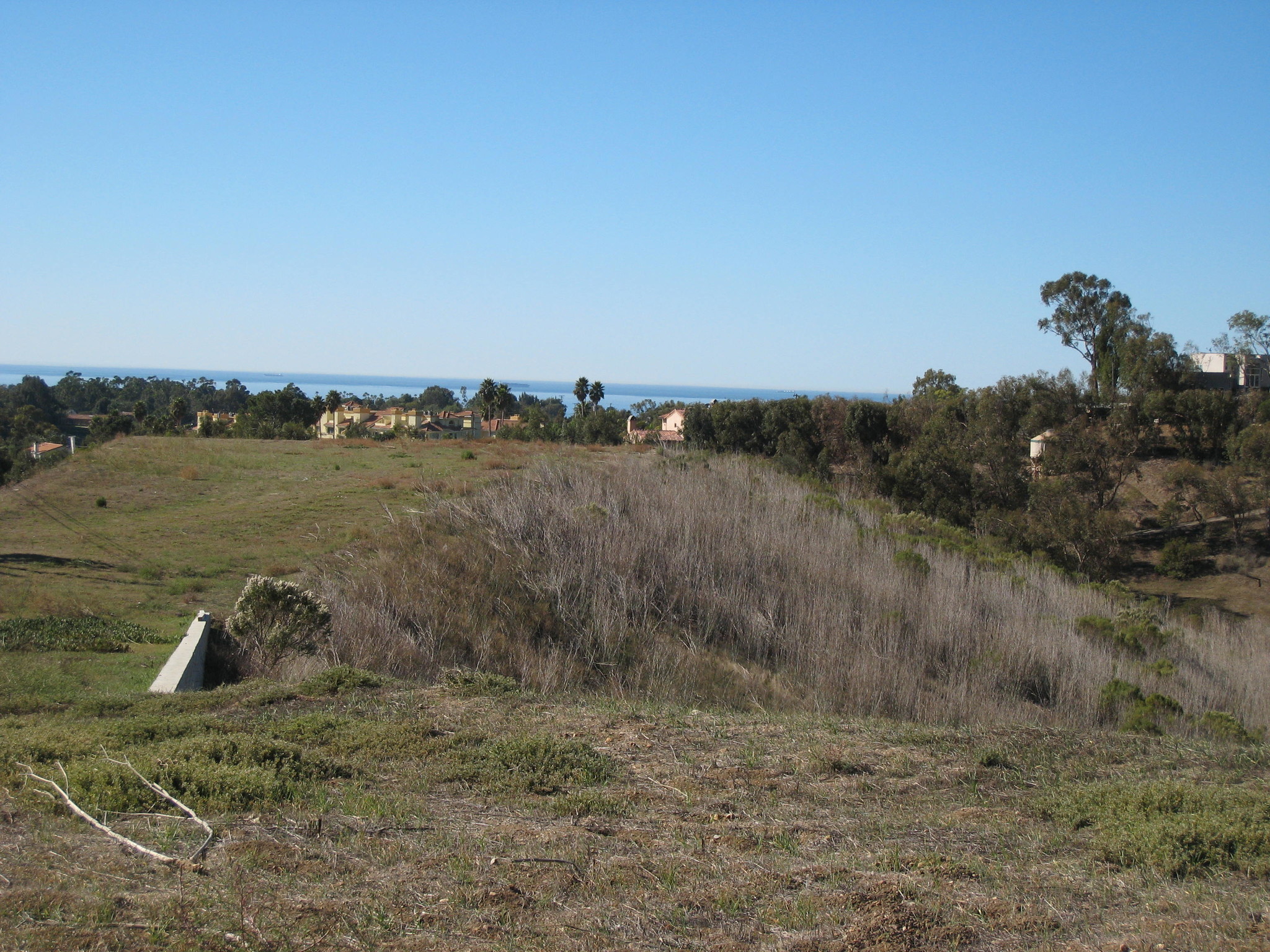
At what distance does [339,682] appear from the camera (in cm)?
829

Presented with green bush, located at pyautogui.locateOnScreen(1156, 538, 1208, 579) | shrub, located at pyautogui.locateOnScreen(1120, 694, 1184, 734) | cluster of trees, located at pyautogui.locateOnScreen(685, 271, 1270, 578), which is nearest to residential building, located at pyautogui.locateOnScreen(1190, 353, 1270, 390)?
cluster of trees, located at pyautogui.locateOnScreen(685, 271, 1270, 578)

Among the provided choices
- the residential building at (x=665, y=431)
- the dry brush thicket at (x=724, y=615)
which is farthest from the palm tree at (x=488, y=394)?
the dry brush thicket at (x=724, y=615)

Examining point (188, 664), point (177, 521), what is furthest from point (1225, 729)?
point (177, 521)

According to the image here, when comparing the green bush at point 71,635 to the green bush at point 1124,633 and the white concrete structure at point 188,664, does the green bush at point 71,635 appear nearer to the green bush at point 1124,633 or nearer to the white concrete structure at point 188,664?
the white concrete structure at point 188,664

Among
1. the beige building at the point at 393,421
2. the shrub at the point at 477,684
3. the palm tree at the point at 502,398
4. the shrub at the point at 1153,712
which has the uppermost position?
the palm tree at the point at 502,398

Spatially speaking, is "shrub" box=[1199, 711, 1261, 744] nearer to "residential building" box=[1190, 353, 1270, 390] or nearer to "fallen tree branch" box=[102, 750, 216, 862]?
"fallen tree branch" box=[102, 750, 216, 862]

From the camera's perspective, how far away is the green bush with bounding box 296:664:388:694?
26.3ft

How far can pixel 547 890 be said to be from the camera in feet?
13.0

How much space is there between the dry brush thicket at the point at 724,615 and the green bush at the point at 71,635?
2193mm

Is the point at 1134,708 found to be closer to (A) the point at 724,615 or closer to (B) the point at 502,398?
(A) the point at 724,615

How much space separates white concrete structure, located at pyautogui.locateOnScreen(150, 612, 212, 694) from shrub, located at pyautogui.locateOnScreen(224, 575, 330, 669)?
0.36m

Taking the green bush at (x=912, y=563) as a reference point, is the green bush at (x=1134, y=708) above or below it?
below

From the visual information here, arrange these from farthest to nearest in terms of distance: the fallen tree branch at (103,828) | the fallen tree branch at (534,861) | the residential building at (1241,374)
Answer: the residential building at (1241,374)
the fallen tree branch at (534,861)
the fallen tree branch at (103,828)

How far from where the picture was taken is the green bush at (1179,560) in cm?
4056
